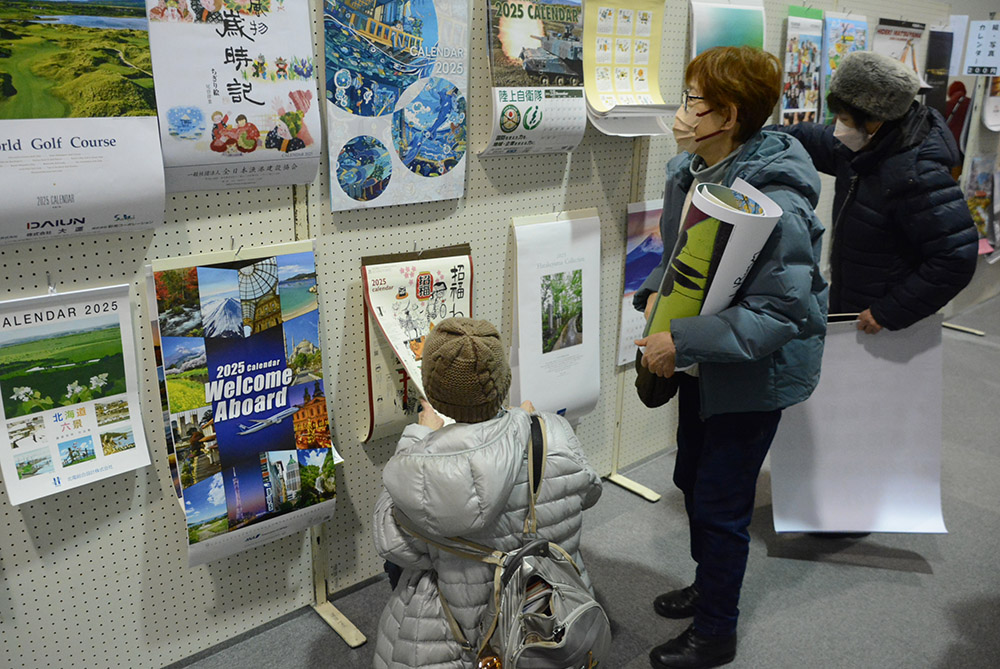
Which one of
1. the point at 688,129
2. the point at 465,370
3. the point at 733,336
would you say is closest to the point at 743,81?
the point at 688,129

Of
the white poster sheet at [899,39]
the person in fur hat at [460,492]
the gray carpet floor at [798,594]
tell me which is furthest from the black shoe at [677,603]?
the white poster sheet at [899,39]

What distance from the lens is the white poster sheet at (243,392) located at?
1.74 m

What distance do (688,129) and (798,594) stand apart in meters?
1.50

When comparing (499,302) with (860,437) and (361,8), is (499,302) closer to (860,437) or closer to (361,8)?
(361,8)

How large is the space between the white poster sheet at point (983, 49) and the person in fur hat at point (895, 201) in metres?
2.29

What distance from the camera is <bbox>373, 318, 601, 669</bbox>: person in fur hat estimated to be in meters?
1.35

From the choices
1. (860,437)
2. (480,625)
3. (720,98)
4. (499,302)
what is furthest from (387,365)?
(860,437)

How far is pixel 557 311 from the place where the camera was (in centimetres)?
249

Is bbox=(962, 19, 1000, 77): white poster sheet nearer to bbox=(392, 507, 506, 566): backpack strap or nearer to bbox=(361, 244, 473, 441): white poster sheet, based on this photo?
bbox=(361, 244, 473, 441): white poster sheet

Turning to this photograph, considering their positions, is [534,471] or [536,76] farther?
[536,76]

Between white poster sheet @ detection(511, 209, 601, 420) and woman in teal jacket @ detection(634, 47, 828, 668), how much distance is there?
36cm

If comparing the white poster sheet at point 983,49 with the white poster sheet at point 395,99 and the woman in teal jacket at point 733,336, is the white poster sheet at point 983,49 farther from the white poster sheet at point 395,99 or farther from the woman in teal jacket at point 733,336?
the white poster sheet at point 395,99

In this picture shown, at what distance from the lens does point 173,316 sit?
5.62 ft

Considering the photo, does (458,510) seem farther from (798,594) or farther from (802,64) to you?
(802,64)
